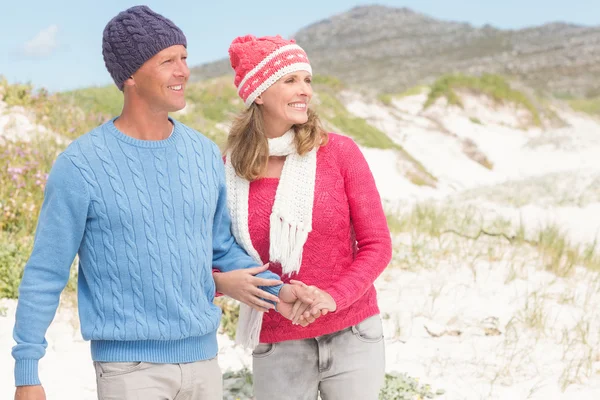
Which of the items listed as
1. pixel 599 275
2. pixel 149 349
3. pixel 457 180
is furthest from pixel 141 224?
pixel 457 180

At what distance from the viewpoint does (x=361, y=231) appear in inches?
114

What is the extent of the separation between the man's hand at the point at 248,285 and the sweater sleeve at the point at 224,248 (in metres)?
0.04

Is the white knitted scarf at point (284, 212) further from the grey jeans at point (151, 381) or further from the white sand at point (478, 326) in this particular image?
the white sand at point (478, 326)

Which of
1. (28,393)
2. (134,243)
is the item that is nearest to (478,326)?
(134,243)

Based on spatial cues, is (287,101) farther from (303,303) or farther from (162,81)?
(303,303)

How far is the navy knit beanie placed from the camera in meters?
2.46

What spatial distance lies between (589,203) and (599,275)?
482 centimetres

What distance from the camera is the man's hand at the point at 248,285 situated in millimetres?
2684

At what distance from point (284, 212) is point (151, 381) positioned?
33.7 inches

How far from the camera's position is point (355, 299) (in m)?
2.80

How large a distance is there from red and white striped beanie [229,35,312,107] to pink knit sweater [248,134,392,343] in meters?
0.38

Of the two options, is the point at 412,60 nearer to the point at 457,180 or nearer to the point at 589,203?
the point at 457,180

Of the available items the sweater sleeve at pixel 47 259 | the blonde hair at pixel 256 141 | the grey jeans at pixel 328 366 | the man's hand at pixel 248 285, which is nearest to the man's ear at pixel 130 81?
the sweater sleeve at pixel 47 259

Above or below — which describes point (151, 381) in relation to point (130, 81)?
below
